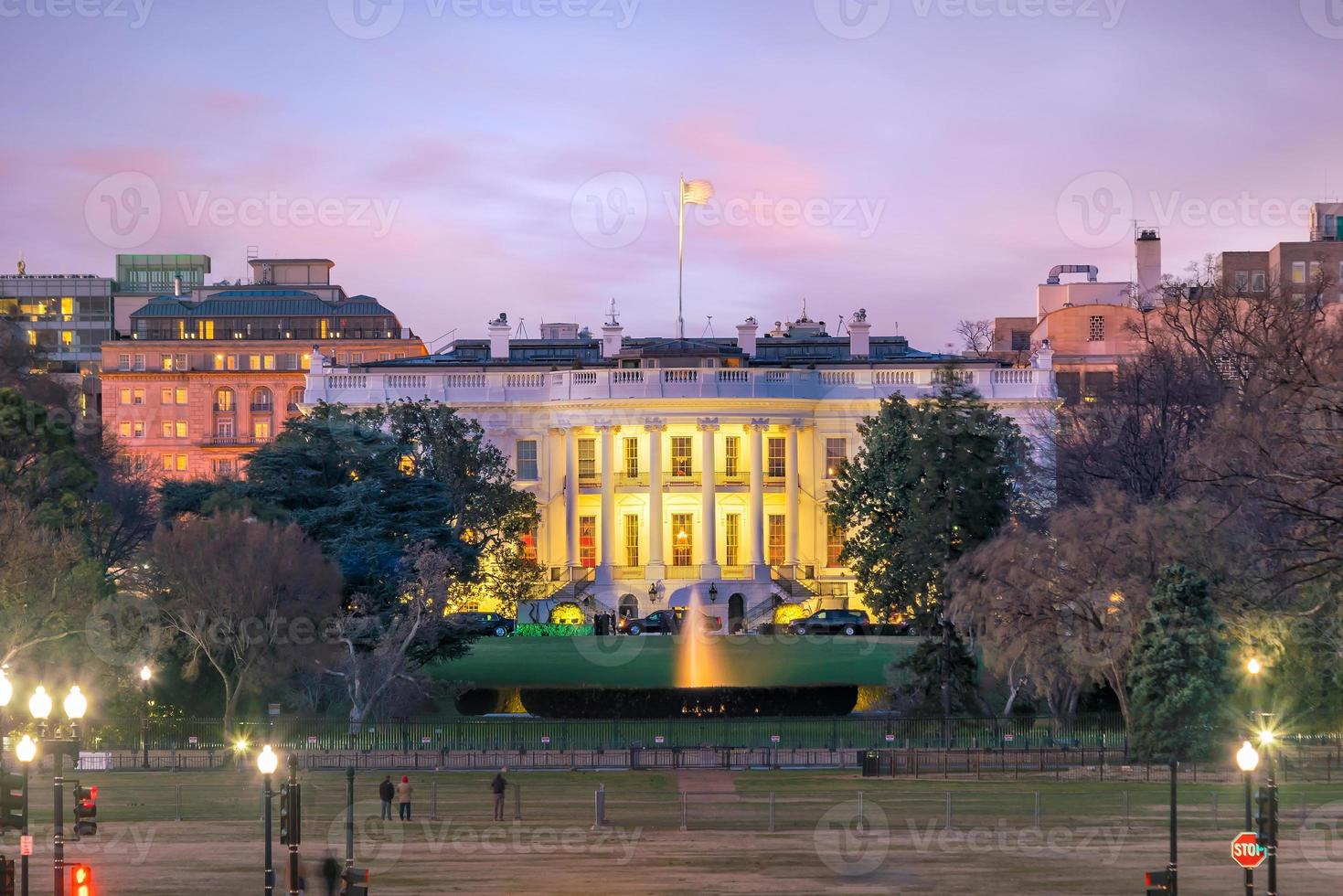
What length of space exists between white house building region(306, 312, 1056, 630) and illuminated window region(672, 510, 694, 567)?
0.29 ft

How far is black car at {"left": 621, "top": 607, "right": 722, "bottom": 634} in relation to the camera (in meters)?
86.6

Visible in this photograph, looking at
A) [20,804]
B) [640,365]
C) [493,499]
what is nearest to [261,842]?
[20,804]

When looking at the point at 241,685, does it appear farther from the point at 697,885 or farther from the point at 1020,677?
the point at 697,885

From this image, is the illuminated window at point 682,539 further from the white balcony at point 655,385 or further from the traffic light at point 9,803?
the traffic light at point 9,803

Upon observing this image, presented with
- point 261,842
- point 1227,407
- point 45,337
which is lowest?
point 261,842

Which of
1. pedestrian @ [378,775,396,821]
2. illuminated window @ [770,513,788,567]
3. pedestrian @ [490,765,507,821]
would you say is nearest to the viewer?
pedestrian @ [490,765,507,821]

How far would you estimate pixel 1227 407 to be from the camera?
60.8m

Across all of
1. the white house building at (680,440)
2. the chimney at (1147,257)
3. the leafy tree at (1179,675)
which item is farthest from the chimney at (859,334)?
the leafy tree at (1179,675)

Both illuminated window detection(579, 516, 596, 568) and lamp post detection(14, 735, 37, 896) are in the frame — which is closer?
lamp post detection(14, 735, 37, 896)

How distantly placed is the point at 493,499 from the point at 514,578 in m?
3.67

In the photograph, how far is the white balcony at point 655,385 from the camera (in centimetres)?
10238

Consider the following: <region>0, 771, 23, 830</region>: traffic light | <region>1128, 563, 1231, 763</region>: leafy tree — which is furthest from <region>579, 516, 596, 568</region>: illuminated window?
<region>0, 771, 23, 830</region>: traffic light

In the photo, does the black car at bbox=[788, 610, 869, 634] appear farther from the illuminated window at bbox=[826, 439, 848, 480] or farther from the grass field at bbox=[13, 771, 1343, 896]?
the grass field at bbox=[13, 771, 1343, 896]

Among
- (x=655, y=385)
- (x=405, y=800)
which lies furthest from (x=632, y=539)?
(x=405, y=800)
